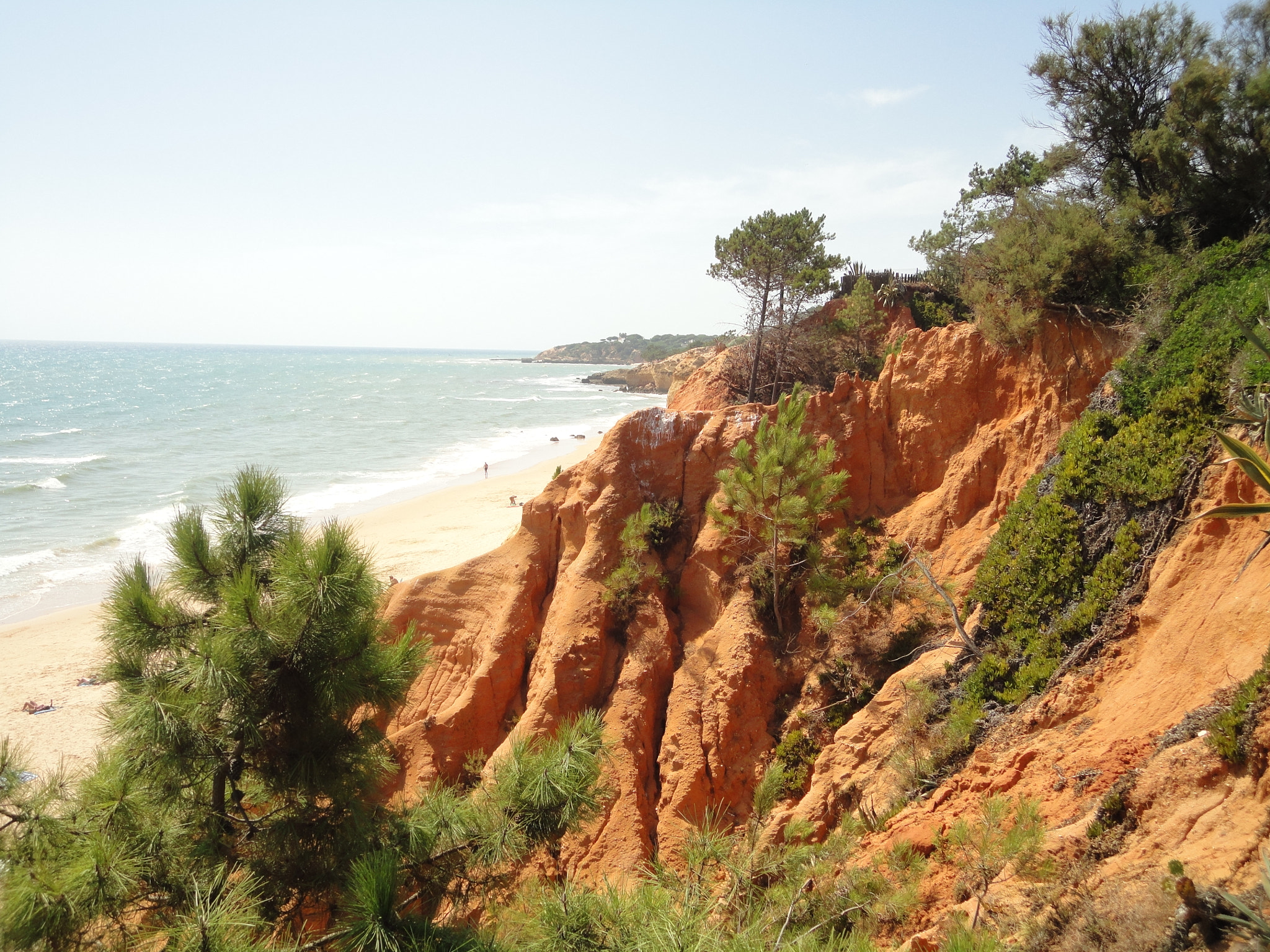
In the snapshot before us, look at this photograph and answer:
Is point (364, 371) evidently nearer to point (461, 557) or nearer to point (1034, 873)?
point (461, 557)

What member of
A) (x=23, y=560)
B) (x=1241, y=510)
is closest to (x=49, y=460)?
(x=23, y=560)

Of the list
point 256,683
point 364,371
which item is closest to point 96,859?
point 256,683

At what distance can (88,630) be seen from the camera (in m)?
25.7

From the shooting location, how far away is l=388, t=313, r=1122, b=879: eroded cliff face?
1245 cm

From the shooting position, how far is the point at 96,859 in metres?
5.28

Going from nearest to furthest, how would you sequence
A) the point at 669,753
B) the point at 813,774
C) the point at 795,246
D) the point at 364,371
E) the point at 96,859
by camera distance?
the point at 96,859 < the point at 813,774 < the point at 669,753 < the point at 795,246 < the point at 364,371

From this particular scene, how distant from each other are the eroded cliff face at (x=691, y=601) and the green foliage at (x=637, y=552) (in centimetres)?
27

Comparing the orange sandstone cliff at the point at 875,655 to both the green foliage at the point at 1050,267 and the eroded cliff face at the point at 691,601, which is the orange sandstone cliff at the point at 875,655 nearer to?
the eroded cliff face at the point at 691,601

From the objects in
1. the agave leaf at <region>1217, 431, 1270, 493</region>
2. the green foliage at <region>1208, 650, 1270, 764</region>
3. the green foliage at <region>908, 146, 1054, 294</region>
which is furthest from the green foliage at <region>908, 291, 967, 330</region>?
the green foliage at <region>1208, 650, 1270, 764</region>

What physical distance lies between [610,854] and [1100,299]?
47.3 ft

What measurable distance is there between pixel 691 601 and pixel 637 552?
61.5 inches

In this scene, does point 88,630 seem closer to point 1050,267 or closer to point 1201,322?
point 1050,267

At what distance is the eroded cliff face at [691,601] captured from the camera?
12.4m

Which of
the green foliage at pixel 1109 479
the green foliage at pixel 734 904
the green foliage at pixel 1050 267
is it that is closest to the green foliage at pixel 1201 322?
the green foliage at pixel 1109 479
